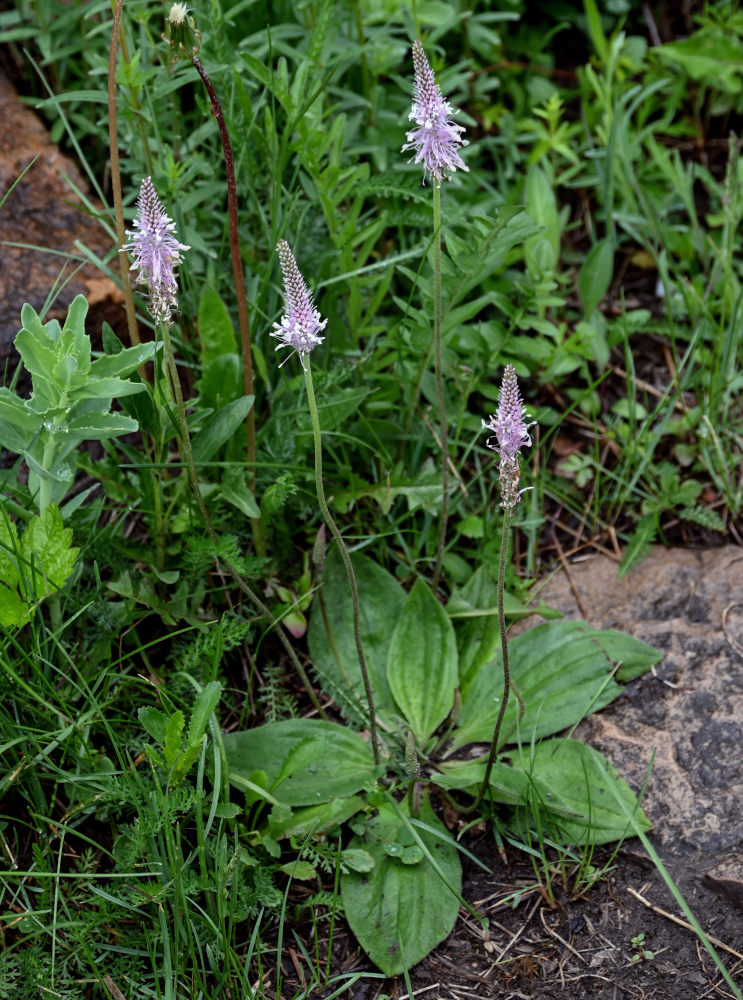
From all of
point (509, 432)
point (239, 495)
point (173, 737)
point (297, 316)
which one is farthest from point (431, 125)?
point (173, 737)

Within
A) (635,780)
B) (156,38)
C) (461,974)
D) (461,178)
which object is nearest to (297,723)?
(461,974)

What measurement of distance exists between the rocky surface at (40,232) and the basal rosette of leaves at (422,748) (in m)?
1.23

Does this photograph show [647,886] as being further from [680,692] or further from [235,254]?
[235,254]

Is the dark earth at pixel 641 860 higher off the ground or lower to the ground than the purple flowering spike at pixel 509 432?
lower

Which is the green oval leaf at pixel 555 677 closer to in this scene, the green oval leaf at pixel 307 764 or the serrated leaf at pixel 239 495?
the green oval leaf at pixel 307 764

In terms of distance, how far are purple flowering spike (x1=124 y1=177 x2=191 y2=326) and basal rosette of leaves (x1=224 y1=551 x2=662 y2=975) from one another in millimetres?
1004

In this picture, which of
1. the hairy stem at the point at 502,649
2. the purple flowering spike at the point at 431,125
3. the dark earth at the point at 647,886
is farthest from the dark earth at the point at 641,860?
the purple flowering spike at the point at 431,125

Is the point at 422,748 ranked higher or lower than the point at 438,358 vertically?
lower

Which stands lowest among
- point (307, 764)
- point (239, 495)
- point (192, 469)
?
point (307, 764)

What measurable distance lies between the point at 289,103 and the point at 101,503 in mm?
1231

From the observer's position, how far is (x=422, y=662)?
2.78 m

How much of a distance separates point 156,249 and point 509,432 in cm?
84

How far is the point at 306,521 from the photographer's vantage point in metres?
2.97

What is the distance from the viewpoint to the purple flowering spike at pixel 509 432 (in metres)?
1.82
